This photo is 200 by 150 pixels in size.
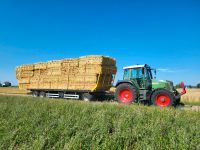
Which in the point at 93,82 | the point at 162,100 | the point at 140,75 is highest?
the point at 140,75

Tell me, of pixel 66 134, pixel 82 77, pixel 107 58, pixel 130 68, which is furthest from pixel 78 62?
pixel 66 134

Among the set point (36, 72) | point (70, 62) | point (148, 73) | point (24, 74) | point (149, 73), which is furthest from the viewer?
point (24, 74)

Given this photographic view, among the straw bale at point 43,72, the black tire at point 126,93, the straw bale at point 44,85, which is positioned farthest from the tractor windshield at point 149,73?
the straw bale at point 43,72

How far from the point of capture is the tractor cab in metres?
14.0

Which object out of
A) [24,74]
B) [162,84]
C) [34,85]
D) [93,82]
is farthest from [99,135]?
[24,74]

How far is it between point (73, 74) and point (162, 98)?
727 cm

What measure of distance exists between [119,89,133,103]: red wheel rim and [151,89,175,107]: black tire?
158 cm

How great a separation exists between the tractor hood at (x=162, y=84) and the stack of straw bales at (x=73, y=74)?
3831 mm

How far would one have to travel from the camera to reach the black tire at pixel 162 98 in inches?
487

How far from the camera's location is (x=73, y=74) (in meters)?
17.3

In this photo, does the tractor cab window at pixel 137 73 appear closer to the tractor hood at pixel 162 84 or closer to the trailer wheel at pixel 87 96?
the tractor hood at pixel 162 84

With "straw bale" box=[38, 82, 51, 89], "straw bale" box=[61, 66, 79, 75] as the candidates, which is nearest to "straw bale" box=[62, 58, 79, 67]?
"straw bale" box=[61, 66, 79, 75]

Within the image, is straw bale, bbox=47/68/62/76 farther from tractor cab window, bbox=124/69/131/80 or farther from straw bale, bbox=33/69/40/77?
tractor cab window, bbox=124/69/131/80

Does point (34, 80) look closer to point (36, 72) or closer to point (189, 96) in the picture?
point (36, 72)
